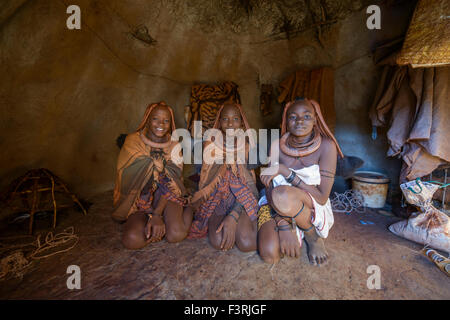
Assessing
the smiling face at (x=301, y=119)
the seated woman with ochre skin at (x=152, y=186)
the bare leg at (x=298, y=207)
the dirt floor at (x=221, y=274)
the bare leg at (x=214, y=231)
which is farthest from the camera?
the seated woman with ochre skin at (x=152, y=186)

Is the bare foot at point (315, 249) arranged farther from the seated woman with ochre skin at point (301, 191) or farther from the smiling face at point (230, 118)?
the smiling face at point (230, 118)

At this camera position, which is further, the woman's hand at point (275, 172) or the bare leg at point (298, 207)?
the woman's hand at point (275, 172)

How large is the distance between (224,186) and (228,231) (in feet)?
1.75

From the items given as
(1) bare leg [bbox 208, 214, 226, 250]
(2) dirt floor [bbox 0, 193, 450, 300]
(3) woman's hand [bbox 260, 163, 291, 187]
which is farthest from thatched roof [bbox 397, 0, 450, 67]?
(1) bare leg [bbox 208, 214, 226, 250]

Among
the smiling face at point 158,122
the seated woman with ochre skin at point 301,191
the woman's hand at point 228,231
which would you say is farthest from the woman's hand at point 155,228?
the seated woman with ochre skin at point 301,191

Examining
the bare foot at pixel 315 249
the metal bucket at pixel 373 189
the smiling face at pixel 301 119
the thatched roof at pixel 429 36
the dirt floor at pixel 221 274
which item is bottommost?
the dirt floor at pixel 221 274

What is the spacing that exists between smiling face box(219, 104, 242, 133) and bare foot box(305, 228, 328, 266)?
4.65 feet

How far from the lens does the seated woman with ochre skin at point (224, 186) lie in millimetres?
2467

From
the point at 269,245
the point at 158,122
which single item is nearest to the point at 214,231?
the point at 269,245

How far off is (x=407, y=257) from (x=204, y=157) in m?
2.38

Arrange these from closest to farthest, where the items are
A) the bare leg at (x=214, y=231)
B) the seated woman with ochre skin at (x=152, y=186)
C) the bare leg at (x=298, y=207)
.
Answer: the bare leg at (x=298, y=207) < the bare leg at (x=214, y=231) < the seated woman with ochre skin at (x=152, y=186)

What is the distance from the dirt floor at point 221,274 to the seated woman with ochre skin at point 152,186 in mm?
216

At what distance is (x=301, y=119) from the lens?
2156 millimetres
